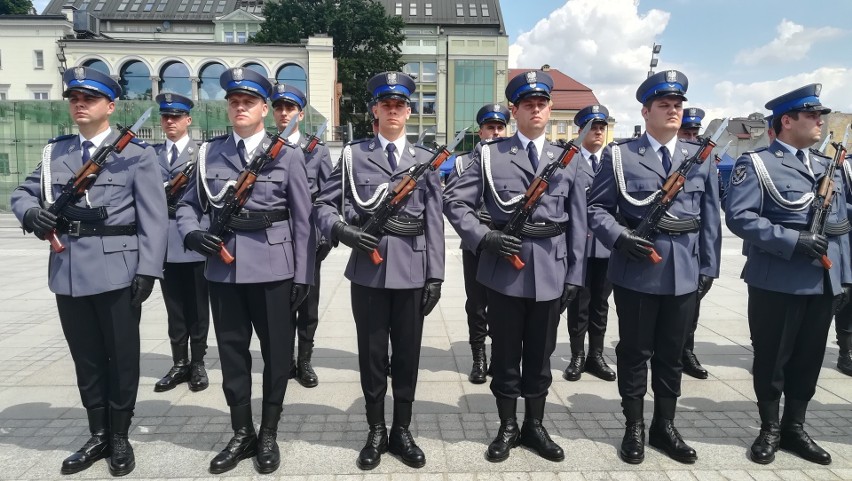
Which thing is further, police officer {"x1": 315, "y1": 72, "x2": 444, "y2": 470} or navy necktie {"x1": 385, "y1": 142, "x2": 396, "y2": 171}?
navy necktie {"x1": 385, "y1": 142, "x2": 396, "y2": 171}

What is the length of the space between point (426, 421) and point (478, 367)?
3.35 feet

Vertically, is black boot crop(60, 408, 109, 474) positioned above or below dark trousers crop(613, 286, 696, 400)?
below

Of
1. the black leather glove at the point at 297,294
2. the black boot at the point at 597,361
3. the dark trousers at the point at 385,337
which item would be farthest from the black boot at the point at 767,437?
the black leather glove at the point at 297,294

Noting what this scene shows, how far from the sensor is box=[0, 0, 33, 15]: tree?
50.9 meters

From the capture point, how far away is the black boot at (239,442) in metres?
3.32

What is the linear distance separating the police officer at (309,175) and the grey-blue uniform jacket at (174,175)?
0.80m

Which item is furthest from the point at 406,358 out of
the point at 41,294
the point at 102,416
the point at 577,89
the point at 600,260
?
the point at 577,89

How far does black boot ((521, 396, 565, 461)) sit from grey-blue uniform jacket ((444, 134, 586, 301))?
732 mm

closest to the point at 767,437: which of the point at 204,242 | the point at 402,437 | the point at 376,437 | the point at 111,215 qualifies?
the point at 402,437

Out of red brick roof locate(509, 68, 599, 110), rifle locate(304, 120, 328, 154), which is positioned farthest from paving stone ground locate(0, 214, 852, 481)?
red brick roof locate(509, 68, 599, 110)

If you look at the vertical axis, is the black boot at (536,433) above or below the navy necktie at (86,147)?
below

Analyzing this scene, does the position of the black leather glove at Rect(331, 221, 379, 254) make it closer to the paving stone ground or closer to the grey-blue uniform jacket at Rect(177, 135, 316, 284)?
the grey-blue uniform jacket at Rect(177, 135, 316, 284)

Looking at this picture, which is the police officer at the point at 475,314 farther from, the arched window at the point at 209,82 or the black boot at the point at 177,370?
the arched window at the point at 209,82

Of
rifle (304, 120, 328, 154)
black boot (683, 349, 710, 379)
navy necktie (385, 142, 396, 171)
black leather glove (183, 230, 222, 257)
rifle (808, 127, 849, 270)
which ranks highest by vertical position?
rifle (304, 120, 328, 154)
